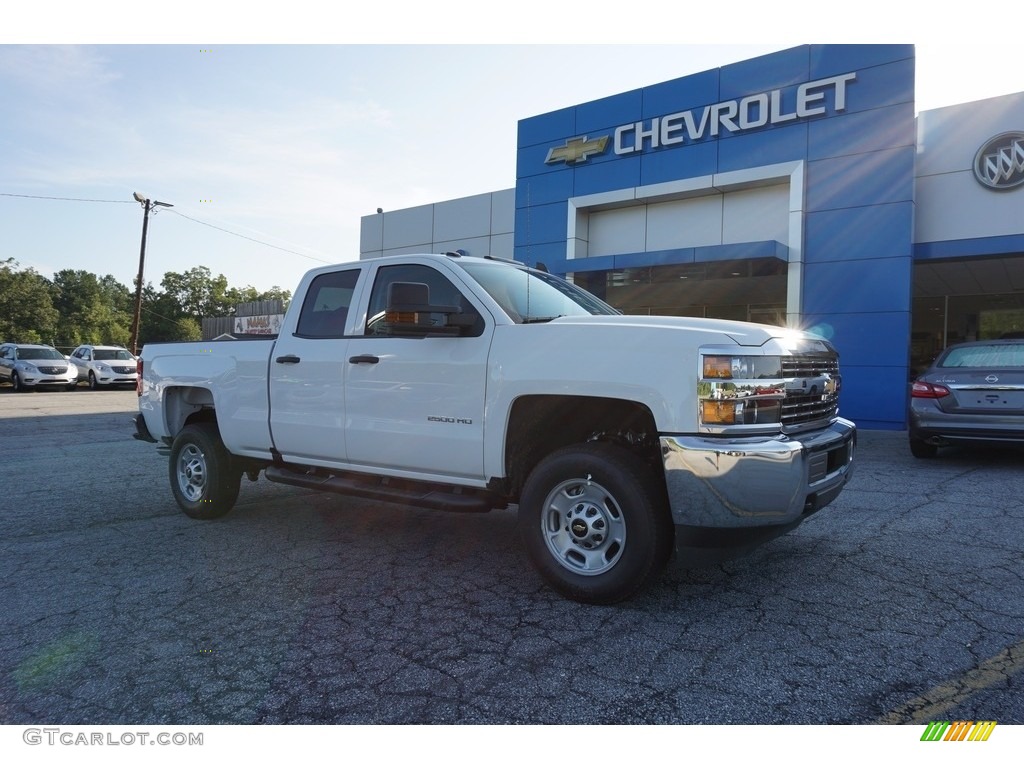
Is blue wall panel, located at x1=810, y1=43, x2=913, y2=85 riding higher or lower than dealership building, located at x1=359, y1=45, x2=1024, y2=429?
higher

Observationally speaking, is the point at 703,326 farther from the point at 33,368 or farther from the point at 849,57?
the point at 33,368

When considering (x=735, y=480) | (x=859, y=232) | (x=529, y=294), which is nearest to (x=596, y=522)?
(x=735, y=480)

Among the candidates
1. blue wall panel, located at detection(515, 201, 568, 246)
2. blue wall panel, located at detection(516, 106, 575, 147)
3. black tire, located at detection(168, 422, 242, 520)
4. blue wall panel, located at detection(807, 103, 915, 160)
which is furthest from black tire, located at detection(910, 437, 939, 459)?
blue wall panel, located at detection(516, 106, 575, 147)

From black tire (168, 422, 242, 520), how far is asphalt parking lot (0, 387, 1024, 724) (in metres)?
0.20

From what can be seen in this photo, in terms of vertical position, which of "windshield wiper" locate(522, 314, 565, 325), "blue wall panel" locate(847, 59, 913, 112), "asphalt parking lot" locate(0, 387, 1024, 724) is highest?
"blue wall panel" locate(847, 59, 913, 112)

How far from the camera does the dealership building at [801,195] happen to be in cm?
1307

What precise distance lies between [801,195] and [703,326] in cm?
1212

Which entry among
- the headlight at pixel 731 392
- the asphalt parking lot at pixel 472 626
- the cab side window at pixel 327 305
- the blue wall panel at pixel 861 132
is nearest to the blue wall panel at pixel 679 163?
the blue wall panel at pixel 861 132

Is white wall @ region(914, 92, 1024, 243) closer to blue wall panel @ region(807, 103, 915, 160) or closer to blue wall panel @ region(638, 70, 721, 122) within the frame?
blue wall panel @ region(807, 103, 915, 160)

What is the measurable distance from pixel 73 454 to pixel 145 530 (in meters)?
5.19

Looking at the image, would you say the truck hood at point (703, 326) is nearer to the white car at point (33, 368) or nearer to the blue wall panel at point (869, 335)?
the blue wall panel at point (869, 335)
